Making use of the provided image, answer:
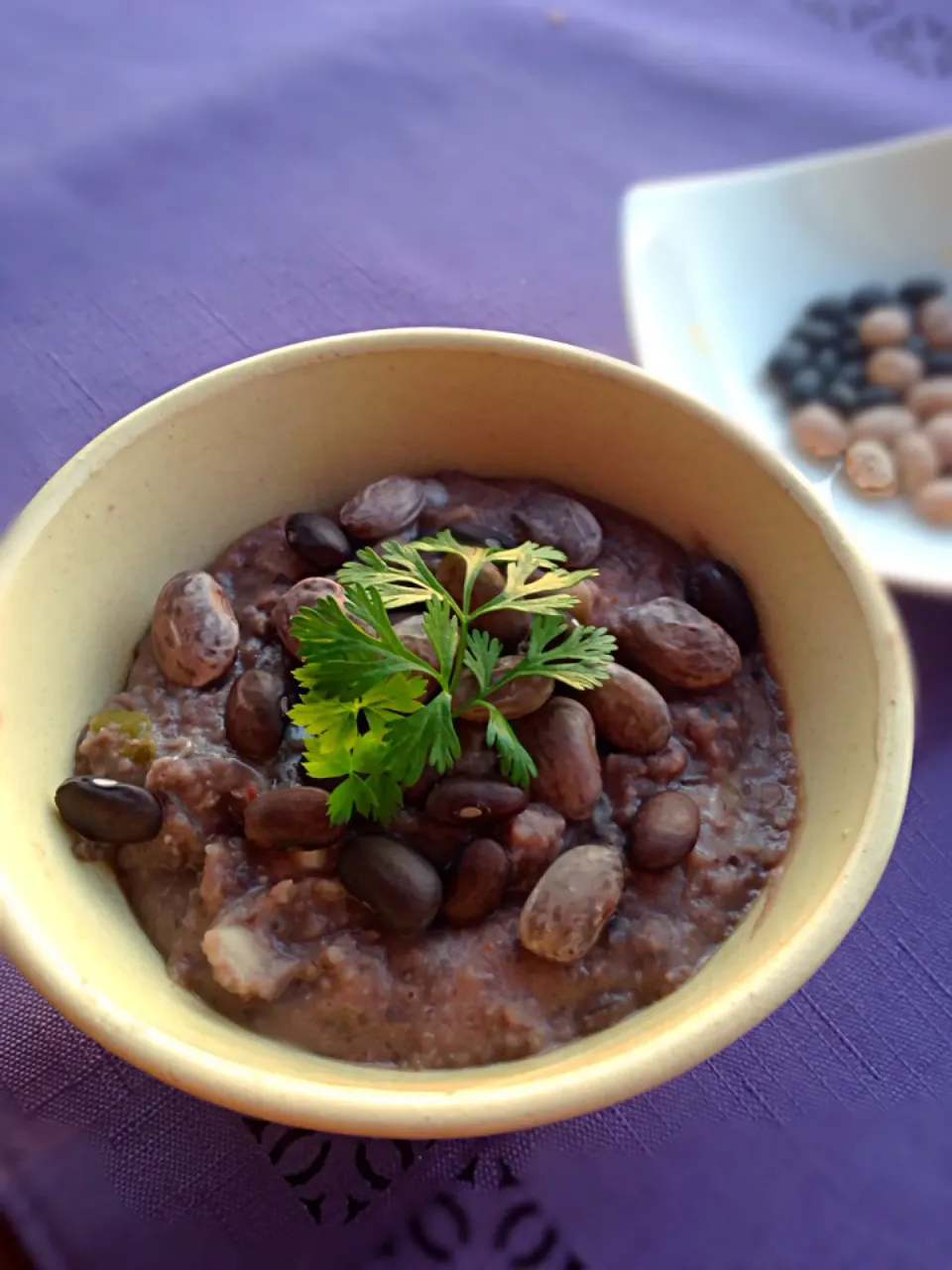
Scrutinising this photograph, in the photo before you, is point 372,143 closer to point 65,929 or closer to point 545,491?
point 545,491

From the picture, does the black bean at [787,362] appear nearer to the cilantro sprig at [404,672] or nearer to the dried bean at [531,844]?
the cilantro sprig at [404,672]

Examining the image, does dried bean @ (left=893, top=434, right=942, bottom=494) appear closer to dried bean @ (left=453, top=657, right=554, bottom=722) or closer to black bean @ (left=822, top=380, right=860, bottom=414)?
black bean @ (left=822, top=380, right=860, bottom=414)

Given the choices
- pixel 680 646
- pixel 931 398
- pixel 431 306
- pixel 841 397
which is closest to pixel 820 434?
pixel 841 397

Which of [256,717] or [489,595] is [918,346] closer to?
[489,595]

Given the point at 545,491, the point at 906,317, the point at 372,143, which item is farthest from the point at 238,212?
the point at 906,317

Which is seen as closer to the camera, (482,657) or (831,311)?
(482,657)

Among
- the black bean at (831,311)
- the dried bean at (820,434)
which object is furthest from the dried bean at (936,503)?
the black bean at (831,311)

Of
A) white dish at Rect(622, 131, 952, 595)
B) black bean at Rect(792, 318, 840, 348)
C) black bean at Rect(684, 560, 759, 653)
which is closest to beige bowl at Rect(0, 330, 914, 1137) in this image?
black bean at Rect(684, 560, 759, 653)
